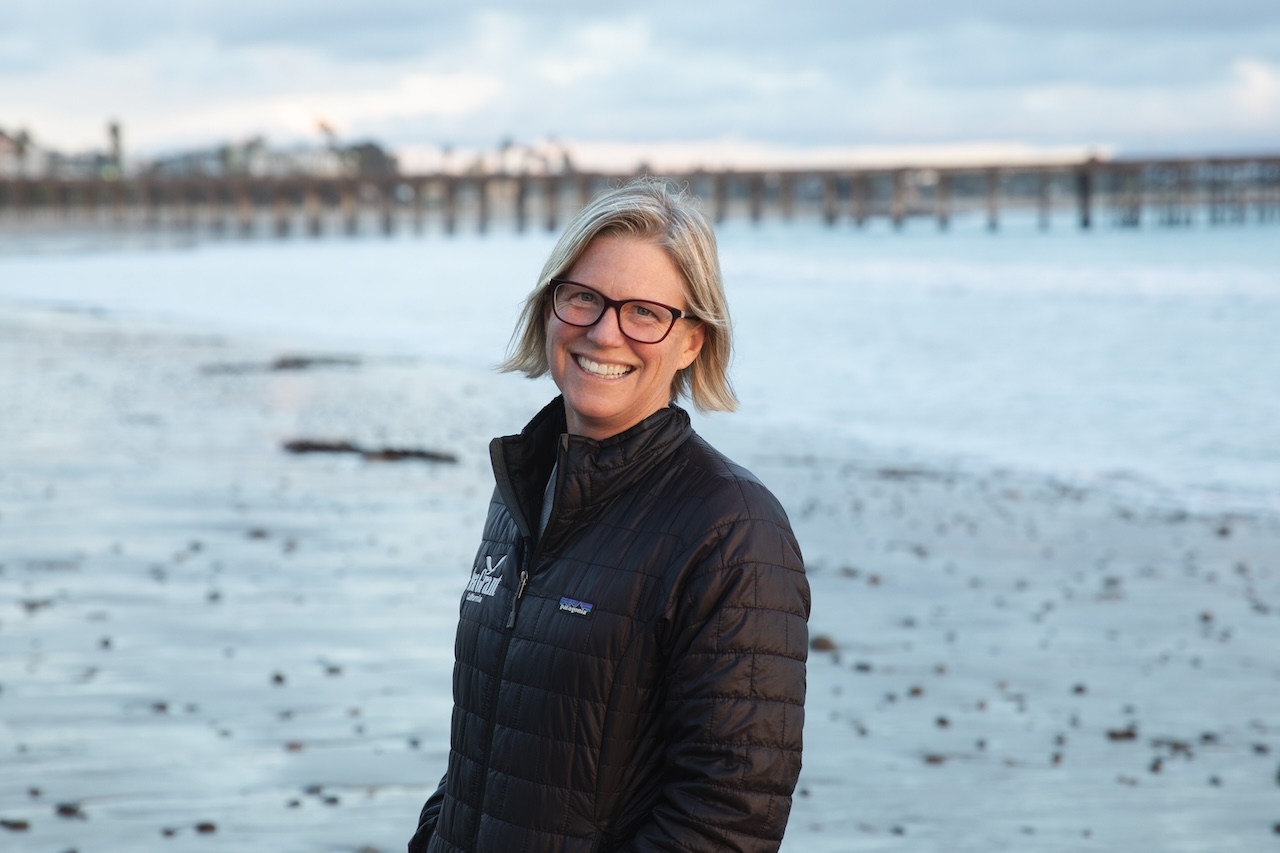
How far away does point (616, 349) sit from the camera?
6.71 feet

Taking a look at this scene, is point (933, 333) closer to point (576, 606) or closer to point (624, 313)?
point (624, 313)

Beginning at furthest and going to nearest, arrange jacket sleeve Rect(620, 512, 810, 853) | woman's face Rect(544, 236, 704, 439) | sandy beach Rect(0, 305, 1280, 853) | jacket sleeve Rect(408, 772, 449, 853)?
sandy beach Rect(0, 305, 1280, 853), jacket sleeve Rect(408, 772, 449, 853), woman's face Rect(544, 236, 704, 439), jacket sleeve Rect(620, 512, 810, 853)

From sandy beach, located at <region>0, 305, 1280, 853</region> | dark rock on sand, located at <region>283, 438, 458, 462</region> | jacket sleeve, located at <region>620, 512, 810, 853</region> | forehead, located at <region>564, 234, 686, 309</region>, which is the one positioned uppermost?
forehead, located at <region>564, 234, 686, 309</region>

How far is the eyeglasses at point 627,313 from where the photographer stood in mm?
2039

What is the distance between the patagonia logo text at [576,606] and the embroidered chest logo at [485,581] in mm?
180

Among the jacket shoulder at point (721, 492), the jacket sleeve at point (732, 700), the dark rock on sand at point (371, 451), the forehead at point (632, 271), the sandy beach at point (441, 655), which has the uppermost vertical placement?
the forehead at point (632, 271)

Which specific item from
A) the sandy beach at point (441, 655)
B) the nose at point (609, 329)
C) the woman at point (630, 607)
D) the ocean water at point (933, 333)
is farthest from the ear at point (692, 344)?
the ocean water at point (933, 333)

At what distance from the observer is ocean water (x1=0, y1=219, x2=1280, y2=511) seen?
1524cm

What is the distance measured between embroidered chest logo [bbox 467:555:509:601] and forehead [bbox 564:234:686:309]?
0.43m

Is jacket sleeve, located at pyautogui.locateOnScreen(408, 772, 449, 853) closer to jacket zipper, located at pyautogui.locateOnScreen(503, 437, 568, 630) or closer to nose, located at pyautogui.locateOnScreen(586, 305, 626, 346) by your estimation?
jacket zipper, located at pyautogui.locateOnScreen(503, 437, 568, 630)

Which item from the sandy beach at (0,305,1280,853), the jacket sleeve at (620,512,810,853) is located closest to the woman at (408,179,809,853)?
the jacket sleeve at (620,512,810,853)

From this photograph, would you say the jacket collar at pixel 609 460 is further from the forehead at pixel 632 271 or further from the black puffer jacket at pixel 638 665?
the forehead at pixel 632 271

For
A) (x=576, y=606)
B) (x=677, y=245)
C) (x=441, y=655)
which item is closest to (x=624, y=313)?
(x=677, y=245)

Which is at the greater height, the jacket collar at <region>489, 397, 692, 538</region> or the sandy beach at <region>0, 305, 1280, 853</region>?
the jacket collar at <region>489, 397, 692, 538</region>
